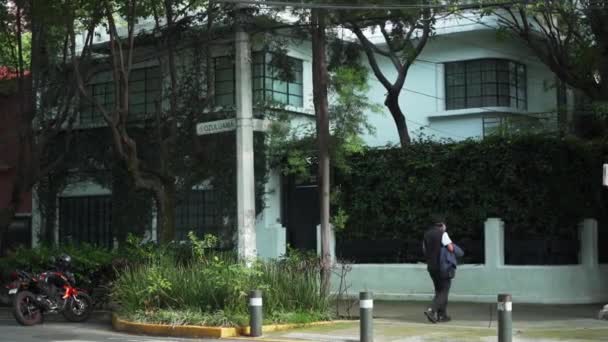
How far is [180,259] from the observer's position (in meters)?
16.4

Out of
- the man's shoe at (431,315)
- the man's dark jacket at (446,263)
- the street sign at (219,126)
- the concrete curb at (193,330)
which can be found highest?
the street sign at (219,126)

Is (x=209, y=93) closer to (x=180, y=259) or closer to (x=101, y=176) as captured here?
(x=180, y=259)

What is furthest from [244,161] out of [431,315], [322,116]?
[431,315]

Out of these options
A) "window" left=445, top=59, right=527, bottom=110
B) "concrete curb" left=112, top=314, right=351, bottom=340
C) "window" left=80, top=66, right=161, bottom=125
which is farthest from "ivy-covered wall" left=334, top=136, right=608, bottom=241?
"window" left=80, top=66, right=161, bottom=125

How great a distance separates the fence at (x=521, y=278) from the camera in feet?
56.4

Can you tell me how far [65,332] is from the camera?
13828mm

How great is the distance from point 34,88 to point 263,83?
592cm

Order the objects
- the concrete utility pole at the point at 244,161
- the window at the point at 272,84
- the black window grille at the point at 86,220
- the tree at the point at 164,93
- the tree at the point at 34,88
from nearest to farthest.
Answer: the concrete utility pole at the point at 244,161
the tree at the point at 164,93
the tree at the point at 34,88
the window at the point at 272,84
the black window grille at the point at 86,220

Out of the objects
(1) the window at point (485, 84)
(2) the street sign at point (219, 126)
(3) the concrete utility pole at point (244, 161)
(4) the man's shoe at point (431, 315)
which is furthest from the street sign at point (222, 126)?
(1) the window at point (485, 84)

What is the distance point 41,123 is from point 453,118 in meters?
12.2

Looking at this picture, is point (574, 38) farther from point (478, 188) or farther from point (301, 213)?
point (301, 213)

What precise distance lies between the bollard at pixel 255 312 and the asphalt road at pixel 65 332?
38.2 inches

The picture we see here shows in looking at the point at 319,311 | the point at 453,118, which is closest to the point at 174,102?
the point at 319,311

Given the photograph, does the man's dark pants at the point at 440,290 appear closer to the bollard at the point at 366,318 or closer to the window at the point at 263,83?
the bollard at the point at 366,318
